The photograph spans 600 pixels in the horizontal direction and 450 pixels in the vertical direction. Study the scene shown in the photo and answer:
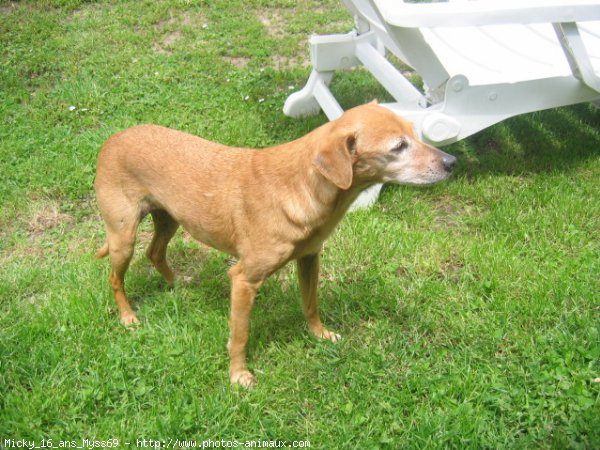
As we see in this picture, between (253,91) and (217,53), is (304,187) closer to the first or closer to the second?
(253,91)

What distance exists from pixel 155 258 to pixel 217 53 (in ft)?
11.7

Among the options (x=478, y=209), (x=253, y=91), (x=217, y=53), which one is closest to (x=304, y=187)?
(x=478, y=209)

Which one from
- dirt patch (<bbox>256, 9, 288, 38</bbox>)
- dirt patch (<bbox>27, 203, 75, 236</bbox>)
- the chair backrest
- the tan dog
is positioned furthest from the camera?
dirt patch (<bbox>256, 9, 288, 38</bbox>)

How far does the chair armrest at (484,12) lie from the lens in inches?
131

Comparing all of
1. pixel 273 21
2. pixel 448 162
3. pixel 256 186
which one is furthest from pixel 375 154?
pixel 273 21

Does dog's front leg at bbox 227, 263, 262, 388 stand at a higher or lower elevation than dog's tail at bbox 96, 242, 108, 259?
lower

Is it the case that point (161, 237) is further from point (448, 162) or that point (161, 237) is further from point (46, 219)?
point (448, 162)

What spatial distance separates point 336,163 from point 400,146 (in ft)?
1.17

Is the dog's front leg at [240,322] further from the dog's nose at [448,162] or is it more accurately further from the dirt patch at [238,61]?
the dirt patch at [238,61]

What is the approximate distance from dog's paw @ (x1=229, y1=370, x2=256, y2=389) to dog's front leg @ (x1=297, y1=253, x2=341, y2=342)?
46 cm

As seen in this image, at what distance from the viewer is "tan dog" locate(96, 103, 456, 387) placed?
2498 mm

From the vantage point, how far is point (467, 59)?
14.4 ft

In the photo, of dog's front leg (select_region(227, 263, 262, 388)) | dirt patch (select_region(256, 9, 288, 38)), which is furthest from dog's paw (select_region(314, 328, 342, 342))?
dirt patch (select_region(256, 9, 288, 38))

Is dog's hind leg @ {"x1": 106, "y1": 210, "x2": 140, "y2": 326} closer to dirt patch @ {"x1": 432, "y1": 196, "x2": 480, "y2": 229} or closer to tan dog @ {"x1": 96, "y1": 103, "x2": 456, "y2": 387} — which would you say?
tan dog @ {"x1": 96, "y1": 103, "x2": 456, "y2": 387}
